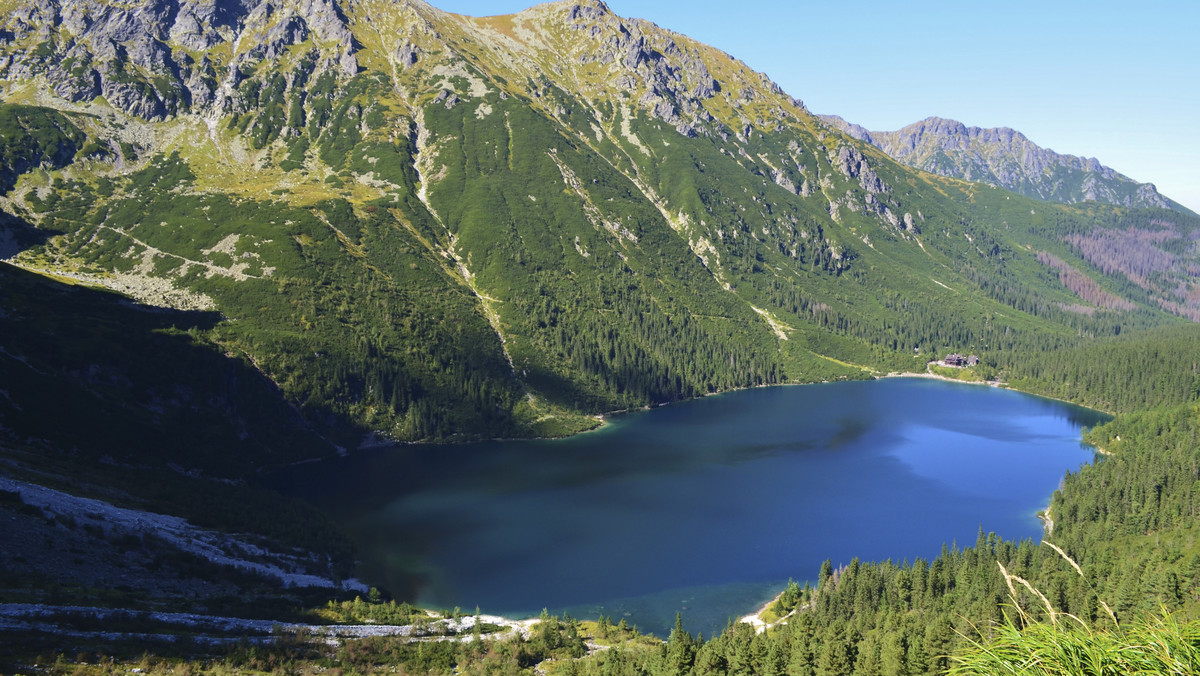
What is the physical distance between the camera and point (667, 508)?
4980 inches

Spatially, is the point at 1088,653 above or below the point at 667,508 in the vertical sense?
above

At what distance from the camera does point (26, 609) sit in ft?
161

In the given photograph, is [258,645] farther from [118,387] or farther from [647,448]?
[647,448]

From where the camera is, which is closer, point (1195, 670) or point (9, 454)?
point (1195, 670)

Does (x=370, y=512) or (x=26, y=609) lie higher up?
(x=26, y=609)

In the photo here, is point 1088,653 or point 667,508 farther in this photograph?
point 667,508

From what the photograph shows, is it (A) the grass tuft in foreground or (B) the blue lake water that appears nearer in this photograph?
(A) the grass tuft in foreground

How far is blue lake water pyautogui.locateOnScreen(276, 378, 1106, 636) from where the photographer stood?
94.7 metres

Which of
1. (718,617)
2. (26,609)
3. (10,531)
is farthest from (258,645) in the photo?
(718,617)

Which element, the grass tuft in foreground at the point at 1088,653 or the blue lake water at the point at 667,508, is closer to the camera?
the grass tuft in foreground at the point at 1088,653

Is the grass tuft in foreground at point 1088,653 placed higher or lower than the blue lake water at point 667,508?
higher

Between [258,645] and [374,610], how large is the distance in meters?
20.2

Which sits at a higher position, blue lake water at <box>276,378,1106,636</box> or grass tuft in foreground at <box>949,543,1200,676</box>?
grass tuft in foreground at <box>949,543,1200,676</box>

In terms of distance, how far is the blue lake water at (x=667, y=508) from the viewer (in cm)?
9469
